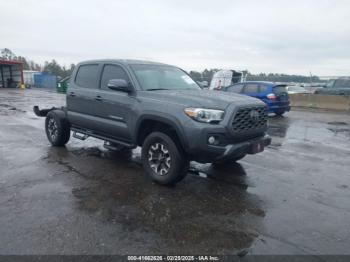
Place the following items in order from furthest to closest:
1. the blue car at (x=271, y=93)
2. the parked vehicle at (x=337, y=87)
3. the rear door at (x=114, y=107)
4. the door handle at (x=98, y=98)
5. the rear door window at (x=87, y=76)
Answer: the parked vehicle at (x=337, y=87) < the blue car at (x=271, y=93) < the rear door window at (x=87, y=76) < the door handle at (x=98, y=98) < the rear door at (x=114, y=107)

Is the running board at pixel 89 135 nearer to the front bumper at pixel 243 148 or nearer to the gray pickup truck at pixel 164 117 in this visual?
the gray pickup truck at pixel 164 117

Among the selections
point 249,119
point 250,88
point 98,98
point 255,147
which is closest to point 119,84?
point 98,98

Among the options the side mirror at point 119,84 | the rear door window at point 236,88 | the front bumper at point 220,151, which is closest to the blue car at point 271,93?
the rear door window at point 236,88

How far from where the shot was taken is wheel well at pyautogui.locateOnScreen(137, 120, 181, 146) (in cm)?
483

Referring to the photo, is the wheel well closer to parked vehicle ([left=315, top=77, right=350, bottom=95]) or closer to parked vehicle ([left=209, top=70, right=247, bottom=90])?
parked vehicle ([left=315, top=77, right=350, bottom=95])

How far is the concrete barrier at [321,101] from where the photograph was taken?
719 inches

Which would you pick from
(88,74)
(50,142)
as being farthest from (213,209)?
(50,142)

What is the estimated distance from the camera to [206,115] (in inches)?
174

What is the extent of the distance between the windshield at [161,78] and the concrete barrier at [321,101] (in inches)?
597

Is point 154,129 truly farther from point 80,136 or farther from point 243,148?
point 80,136

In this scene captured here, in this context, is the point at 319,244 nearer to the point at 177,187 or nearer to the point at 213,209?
the point at 213,209

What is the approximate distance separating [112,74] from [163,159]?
2.10 m

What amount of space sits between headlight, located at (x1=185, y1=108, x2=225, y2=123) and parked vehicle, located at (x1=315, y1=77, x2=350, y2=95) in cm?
1981

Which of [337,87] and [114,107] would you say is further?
[337,87]
